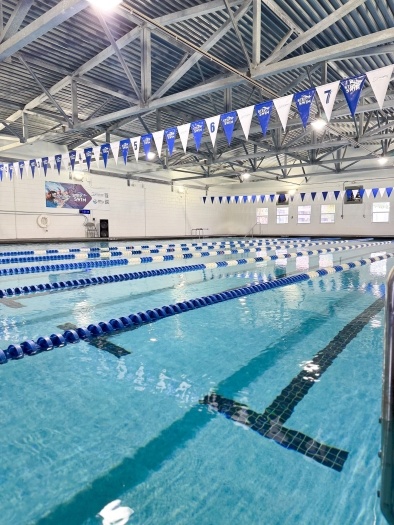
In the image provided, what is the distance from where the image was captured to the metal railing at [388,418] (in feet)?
4.24

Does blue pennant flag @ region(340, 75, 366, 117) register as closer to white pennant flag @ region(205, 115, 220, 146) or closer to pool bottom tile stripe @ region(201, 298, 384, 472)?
white pennant flag @ region(205, 115, 220, 146)

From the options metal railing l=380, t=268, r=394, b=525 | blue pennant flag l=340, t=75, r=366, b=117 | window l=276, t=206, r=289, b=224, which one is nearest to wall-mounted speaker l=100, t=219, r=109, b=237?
window l=276, t=206, r=289, b=224

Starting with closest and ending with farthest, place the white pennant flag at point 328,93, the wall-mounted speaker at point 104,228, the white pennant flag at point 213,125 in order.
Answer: the white pennant flag at point 328,93
the white pennant flag at point 213,125
the wall-mounted speaker at point 104,228

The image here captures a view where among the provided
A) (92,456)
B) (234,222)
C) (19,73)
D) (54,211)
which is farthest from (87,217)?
(92,456)

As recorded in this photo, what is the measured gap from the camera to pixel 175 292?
5320mm

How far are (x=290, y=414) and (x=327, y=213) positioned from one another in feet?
68.6

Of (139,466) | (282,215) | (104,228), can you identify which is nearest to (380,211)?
(282,215)

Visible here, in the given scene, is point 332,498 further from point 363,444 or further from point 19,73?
point 19,73

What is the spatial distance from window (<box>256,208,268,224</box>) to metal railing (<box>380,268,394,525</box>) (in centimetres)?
2252

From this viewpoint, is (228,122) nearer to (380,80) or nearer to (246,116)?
(246,116)

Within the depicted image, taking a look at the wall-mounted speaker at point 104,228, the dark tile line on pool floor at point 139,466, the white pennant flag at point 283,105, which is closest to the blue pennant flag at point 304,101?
the white pennant flag at point 283,105

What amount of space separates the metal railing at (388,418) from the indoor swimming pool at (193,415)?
41mm

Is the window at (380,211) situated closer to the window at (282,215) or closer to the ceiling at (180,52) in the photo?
the window at (282,215)

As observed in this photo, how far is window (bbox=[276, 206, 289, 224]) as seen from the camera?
22.4 meters
